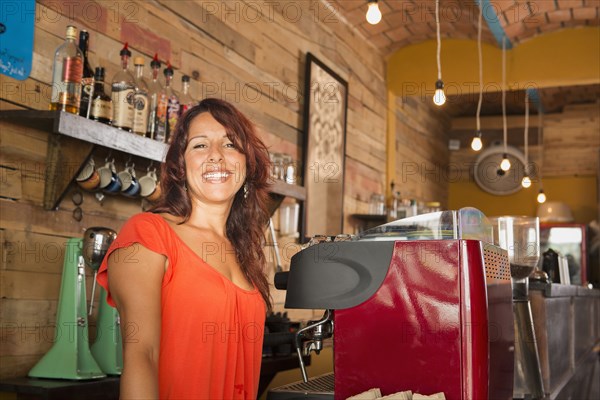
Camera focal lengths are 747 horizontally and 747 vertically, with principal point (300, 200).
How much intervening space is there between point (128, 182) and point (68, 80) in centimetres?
49

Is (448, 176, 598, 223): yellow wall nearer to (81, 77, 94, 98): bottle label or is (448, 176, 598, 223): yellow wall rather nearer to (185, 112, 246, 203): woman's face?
(81, 77, 94, 98): bottle label

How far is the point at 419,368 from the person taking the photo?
5.18ft

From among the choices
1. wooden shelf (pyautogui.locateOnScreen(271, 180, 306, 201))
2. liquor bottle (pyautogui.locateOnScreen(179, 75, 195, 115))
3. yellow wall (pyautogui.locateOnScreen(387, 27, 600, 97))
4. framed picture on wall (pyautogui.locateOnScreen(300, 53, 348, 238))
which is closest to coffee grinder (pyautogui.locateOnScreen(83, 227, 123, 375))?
liquor bottle (pyautogui.locateOnScreen(179, 75, 195, 115))

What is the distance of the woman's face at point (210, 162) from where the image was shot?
1626 mm

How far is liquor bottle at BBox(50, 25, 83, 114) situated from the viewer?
2.34 metres

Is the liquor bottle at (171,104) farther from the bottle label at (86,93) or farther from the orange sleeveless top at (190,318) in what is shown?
the orange sleeveless top at (190,318)

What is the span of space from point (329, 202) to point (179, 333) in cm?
336

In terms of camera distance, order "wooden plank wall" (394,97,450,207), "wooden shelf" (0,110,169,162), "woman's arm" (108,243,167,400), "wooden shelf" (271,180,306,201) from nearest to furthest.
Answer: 1. "woman's arm" (108,243,167,400)
2. "wooden shelf" (0,110,169,162)
3. "wooden shelf" (271,180,306,201)
4. "wooden plank wall" (394,97,450,207)

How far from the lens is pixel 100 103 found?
8.15 feet

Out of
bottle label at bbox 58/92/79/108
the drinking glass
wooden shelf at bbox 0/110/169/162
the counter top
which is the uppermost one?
bottle label at bbox 58/92/79/108

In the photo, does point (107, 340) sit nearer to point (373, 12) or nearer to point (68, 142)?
point (68, 142)

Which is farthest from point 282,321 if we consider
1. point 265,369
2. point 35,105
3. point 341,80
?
point 341,80

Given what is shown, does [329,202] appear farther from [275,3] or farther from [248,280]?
[248,280]

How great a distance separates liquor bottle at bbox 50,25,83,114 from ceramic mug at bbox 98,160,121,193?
0.97 feet
